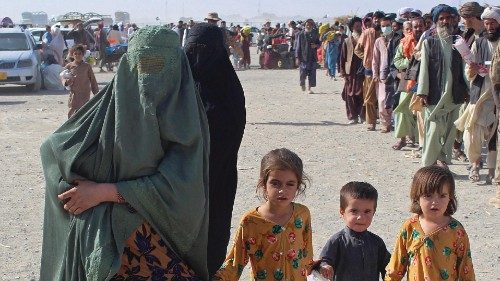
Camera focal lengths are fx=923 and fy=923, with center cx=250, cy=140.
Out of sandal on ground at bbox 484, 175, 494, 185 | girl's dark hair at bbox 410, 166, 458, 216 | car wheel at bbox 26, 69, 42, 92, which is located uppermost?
girl's dark hair at bbox 410, 166, 458, 216

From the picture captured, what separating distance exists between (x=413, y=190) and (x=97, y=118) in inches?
64.2

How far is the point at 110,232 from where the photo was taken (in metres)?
3.43

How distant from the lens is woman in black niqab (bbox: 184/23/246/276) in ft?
13.5

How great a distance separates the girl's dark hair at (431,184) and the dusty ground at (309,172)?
183 cm

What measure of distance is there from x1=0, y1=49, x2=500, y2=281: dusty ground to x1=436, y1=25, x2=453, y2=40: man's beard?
146 cm

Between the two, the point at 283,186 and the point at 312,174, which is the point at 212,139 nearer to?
the point at 283,186

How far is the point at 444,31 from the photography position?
9.22 metres

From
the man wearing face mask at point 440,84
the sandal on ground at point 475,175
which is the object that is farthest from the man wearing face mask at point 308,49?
the sandal on ground at point 475,175

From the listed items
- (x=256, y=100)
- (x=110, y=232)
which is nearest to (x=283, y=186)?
(x=110, y=232)

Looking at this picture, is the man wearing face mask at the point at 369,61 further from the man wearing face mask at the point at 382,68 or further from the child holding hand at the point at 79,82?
the child holding hand at the point at 79,82

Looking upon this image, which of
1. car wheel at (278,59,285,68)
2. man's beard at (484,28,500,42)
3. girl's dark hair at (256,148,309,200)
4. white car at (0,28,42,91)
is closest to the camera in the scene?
girl's dark hair at (256,148,309,200)

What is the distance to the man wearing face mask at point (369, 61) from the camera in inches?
514

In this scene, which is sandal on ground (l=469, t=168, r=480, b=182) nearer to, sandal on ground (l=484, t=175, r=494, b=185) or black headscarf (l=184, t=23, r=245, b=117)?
sandal on ground (l=484, t=175, r=494, b=185)

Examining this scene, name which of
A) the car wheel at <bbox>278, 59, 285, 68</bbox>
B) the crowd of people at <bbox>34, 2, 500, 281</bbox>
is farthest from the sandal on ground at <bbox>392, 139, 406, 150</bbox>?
the car wheel at <bbox>278, 59, 285, 68</bbox>
